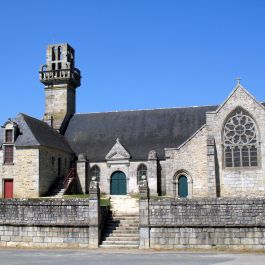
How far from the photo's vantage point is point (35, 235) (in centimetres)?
2080

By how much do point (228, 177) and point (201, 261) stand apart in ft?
A: 51.5

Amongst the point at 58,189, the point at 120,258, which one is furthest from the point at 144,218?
the point at 58,189

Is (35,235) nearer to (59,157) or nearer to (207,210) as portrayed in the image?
(207,210)

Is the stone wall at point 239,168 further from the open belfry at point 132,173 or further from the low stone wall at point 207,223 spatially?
the low stone wall at point 207,223

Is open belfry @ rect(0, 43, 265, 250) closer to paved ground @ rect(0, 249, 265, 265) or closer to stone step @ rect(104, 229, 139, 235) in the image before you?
stone step @ rect(104, 229, 139, 235)

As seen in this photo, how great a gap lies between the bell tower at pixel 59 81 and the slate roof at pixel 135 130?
5.74 feet

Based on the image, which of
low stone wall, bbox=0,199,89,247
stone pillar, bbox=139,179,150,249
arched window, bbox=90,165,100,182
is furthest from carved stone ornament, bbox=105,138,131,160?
stone pillar, bbox=139,179,150,249

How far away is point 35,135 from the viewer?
32.6m

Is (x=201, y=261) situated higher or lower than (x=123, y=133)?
lower

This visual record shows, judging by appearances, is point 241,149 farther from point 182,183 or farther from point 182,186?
point 182,186

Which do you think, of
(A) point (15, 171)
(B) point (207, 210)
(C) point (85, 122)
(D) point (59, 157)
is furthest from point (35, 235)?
(C) point (85, 122)

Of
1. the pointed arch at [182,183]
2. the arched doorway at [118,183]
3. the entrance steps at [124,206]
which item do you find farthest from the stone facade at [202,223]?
the arched doorway at [118,183]

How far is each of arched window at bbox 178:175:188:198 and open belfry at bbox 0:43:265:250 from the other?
70 millimetres

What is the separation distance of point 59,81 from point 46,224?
23.1 m
